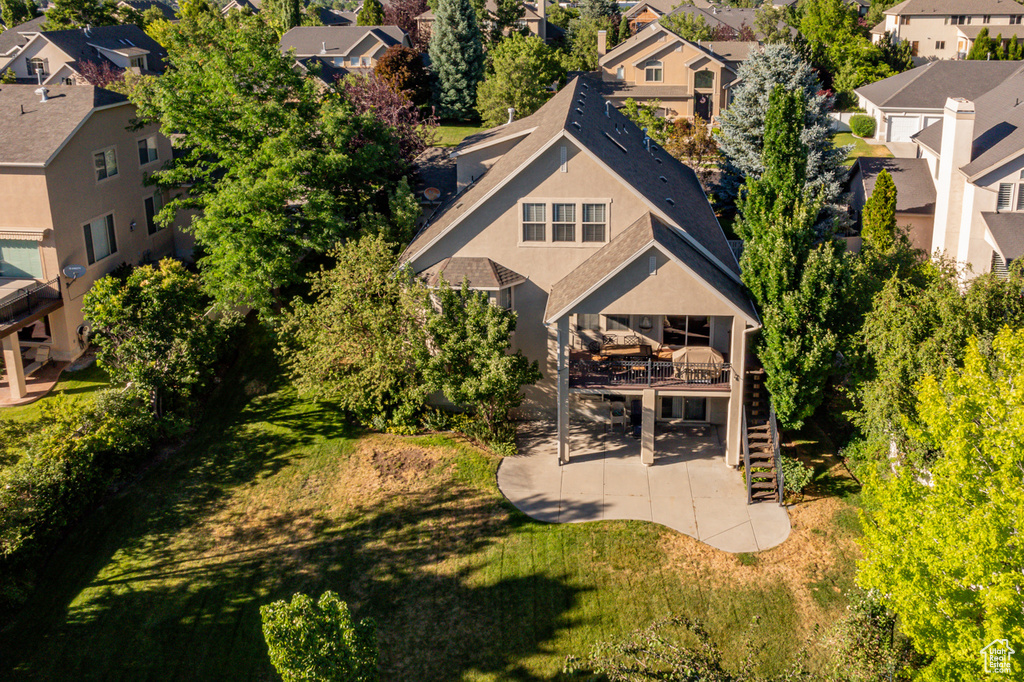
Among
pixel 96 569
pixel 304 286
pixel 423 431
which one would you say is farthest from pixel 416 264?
pixel 96 569

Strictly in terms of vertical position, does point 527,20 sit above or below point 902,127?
above

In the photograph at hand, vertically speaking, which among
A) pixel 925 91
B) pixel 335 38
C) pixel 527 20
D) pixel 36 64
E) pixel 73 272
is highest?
pixel 527 20

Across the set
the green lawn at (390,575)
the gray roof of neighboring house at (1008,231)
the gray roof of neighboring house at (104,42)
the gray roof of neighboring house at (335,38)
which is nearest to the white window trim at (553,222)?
the green lawn at (390,575)

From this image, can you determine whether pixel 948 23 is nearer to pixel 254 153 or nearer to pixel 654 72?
pixel 654 72

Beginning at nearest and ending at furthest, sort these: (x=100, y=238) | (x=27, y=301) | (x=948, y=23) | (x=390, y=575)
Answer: (x=390, y=575) → (x=27, y=301) → (x=100, y=238) → (x=948, y=23)

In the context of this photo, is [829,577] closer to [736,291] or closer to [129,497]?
[736,291]

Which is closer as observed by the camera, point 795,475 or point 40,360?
point 795,475

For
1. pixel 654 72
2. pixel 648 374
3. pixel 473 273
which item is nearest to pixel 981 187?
pixel 648 374
